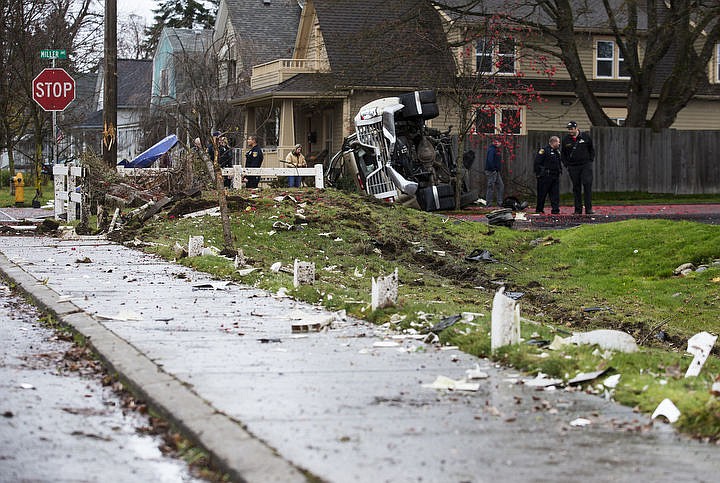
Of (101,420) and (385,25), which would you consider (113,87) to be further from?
(101,420)

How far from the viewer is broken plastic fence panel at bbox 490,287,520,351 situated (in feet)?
24.8

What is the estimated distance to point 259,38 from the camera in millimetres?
49562

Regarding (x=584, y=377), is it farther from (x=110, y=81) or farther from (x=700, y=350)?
(x=110, y=81)

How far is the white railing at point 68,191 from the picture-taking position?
2195 cm

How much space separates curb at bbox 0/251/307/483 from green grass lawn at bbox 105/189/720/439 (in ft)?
7.26

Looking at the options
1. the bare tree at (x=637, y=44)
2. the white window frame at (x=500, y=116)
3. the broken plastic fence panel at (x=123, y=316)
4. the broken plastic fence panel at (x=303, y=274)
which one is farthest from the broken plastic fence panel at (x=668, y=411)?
the bare tree at (x=637, y=44)

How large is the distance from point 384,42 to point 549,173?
36.1 ft

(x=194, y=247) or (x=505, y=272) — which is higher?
(x=194, y=247)

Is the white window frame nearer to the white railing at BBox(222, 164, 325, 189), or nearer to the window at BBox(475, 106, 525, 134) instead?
the window at BBox(475, 106, 525, 134)

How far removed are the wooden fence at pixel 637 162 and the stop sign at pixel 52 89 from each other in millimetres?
13789

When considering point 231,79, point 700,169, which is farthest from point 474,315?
point 231,79

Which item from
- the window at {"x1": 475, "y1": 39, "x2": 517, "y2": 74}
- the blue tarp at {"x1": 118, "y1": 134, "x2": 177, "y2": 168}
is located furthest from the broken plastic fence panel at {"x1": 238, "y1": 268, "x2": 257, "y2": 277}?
the window at {"x1": 475, "y1": 39, "x2": 517, "y2": 74}

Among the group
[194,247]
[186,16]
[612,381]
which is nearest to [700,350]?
[612,381]

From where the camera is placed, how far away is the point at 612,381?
21.9 feet
